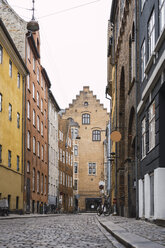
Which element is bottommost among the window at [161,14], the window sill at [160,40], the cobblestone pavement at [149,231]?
the cobblestone pavement at [149,231]

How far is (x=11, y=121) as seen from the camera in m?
35.6

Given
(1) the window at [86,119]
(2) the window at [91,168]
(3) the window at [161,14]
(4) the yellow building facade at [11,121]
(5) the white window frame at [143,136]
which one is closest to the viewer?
(3) the window at [161,14]

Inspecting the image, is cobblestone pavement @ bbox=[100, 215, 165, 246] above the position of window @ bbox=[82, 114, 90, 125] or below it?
below

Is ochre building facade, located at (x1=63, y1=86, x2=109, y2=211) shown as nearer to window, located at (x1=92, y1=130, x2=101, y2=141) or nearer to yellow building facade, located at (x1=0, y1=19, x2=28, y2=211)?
window, located at (x1=92, y1=130, x2=101, y2=141)

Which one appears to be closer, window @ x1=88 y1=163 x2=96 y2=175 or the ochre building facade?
the ochre building facade

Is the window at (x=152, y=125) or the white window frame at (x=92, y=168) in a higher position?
the window at (x=152, y=125)

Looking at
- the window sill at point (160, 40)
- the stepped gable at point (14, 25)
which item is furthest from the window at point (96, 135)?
the window sill at point (160, 40)

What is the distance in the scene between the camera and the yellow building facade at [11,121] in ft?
106

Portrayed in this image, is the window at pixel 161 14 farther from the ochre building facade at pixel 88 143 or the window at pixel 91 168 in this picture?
the window at pixel 91 168

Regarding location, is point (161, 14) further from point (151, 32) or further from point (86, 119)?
point (86, 119)

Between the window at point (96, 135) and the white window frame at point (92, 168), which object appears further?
the window at point (96, 135)

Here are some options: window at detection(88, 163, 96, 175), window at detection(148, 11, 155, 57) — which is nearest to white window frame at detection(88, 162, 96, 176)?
window at detection(88, 163, 96, 175)

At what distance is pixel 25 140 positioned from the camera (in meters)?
40.7

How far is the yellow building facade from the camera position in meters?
32.4
